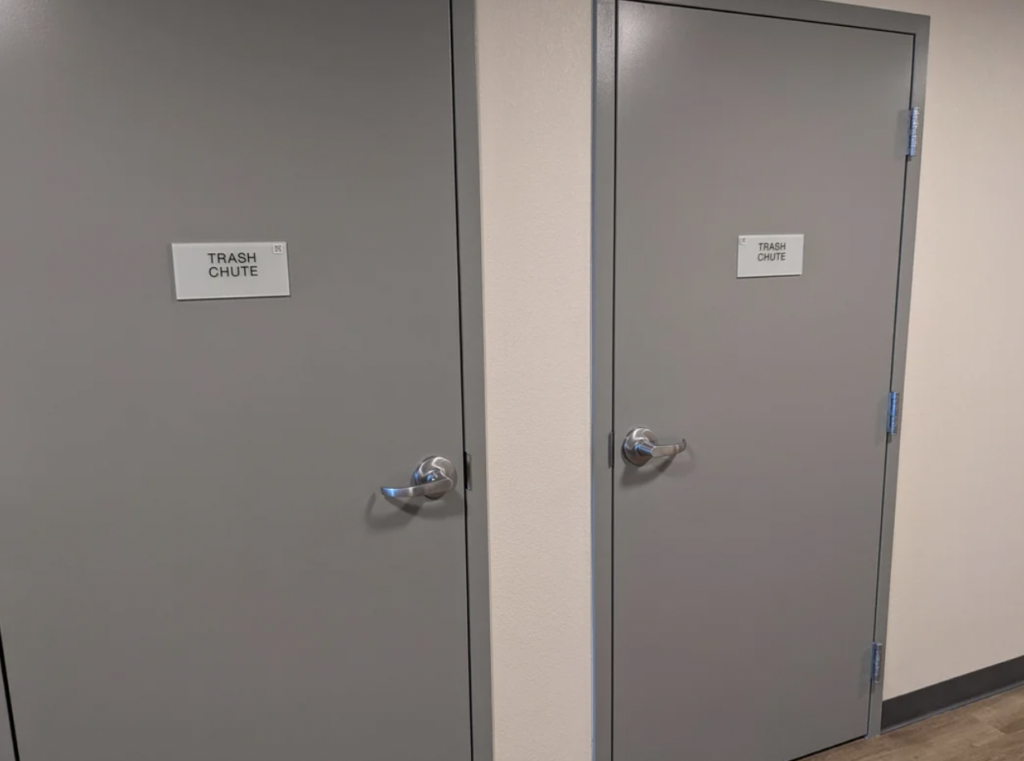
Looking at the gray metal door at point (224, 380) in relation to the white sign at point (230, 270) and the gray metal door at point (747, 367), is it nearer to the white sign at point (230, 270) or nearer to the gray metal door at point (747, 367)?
the white sign at point (230, 270)

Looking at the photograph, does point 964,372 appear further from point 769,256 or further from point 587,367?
point 587,367

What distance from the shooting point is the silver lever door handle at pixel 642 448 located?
155 centimetres

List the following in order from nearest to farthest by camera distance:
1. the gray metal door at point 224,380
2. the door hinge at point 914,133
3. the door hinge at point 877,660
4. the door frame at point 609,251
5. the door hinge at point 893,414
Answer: the gray metal door at point 224,380
the door frame at point 609,251
the door hinge at point 914,133
the door hinge at point 893,414
the door hinge at point 877,660

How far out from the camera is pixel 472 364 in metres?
1.39

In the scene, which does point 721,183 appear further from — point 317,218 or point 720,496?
point 317,218

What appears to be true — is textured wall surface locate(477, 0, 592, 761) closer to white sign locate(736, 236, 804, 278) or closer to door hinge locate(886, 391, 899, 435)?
white sign locate(736, 236, 804, 278)

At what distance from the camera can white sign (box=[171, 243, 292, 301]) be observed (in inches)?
45.4

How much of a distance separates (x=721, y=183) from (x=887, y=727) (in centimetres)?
172

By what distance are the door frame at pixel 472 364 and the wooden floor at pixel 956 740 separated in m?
1.10

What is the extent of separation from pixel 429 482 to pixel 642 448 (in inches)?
19.7

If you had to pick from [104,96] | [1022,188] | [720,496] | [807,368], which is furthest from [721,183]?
[104,96]

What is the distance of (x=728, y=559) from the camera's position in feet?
5.61

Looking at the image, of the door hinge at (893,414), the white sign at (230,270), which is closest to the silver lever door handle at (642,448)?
the door hinge at (893,414)

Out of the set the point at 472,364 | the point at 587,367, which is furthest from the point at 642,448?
the point at 472,364
